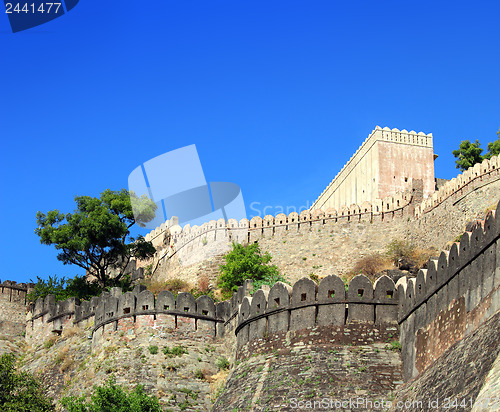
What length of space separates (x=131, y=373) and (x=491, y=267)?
12.6 m

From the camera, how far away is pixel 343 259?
41781mm

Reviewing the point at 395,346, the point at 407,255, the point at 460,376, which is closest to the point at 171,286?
the point at 407,255

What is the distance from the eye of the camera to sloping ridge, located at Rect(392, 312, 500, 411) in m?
15.6

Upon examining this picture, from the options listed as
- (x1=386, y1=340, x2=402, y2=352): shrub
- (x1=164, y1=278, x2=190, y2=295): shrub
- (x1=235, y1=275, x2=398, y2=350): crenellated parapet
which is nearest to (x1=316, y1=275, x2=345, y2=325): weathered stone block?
(x1=235, y1=275, x2=398, y2=350): crenellated parapet

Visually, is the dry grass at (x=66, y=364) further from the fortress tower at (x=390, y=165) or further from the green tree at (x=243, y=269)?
the fortress tower at (x=390, y=165)

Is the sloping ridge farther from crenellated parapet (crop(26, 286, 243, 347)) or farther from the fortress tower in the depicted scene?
the fortress tower

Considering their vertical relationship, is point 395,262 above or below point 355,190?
below

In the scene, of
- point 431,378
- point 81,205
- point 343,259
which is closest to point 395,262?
point 343,259

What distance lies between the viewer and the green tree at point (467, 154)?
161 ft

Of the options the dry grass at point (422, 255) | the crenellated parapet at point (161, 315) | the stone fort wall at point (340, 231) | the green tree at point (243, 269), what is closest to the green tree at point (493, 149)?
the stone fort wall at point (340, 231)

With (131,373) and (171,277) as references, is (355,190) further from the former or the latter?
(131,373)

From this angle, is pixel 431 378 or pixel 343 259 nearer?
pixel 431 378

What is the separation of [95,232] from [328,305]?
19.2m

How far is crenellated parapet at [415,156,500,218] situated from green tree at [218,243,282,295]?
26.6 feet
